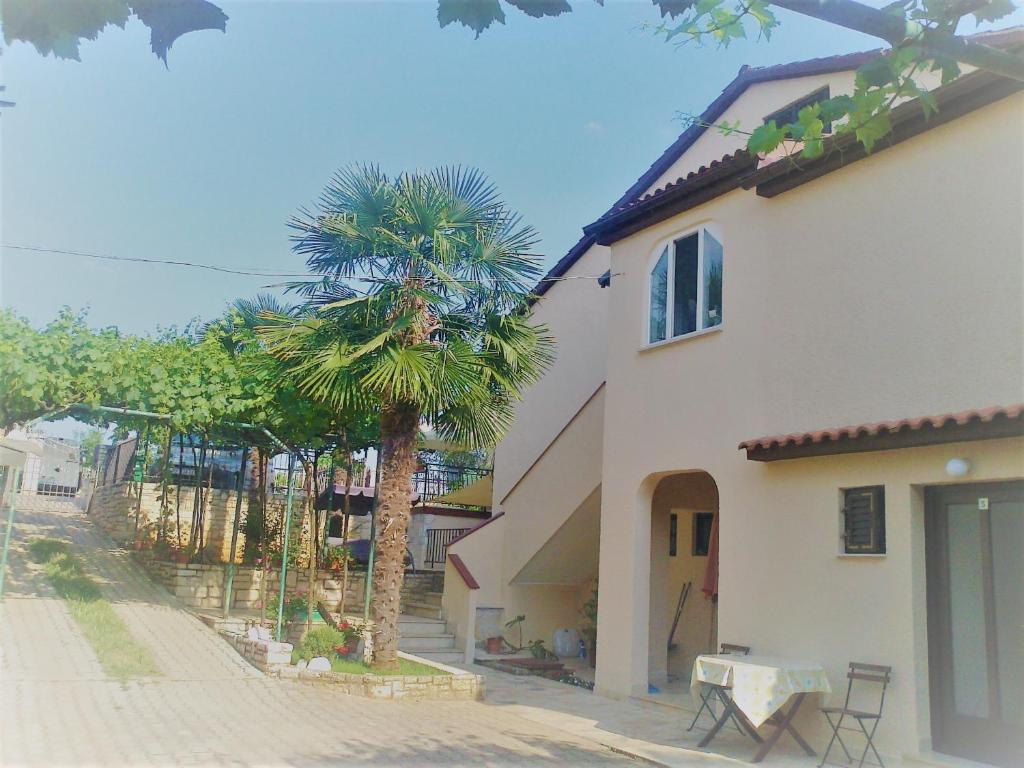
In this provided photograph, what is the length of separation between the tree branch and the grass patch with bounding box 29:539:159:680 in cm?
1024

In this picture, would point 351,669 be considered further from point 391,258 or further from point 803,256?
point 803,256

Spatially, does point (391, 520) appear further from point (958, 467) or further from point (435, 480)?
point (435, 480)

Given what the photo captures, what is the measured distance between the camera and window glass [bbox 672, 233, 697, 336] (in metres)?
11.2

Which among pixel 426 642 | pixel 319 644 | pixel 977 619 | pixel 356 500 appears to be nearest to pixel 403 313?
pixel 319 644

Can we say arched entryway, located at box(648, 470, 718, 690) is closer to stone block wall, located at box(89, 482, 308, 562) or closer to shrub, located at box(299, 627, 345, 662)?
shrub, located at box(299, 627, 345, 662)

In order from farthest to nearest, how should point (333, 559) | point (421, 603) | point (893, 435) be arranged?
point (333, 559), point (421, 603), point (893, 435)

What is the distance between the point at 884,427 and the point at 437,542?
14.0 metres

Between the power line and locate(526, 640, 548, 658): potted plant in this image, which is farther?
locate(526, 640, 548, 658): potted plant

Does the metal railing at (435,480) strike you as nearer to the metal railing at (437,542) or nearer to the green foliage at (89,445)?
the metal railing at (437,542)

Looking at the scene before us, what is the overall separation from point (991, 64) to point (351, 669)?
9879 mm

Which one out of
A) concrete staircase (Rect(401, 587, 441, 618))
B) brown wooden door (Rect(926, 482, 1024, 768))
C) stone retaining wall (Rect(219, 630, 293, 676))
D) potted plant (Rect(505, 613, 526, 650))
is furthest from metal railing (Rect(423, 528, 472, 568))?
brown wooden door (Rect(926, 482, 1024, 768))

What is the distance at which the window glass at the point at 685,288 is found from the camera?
11.2 meters

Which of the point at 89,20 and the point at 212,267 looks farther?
the point at 212,267

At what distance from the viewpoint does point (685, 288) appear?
37.3ft
